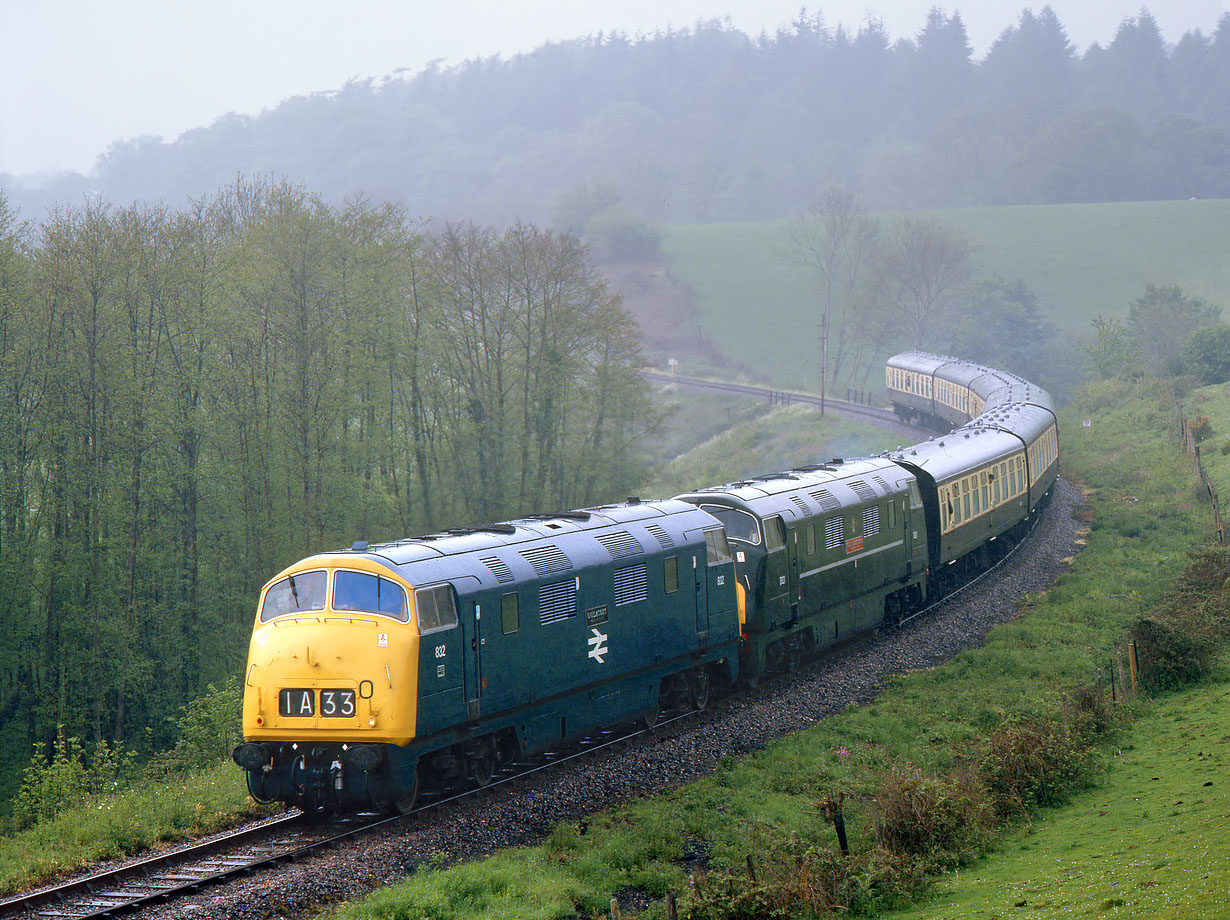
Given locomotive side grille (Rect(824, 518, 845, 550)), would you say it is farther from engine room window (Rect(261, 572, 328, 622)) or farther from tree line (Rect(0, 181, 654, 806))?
tree line (Rect(0, 181, 654, 806))

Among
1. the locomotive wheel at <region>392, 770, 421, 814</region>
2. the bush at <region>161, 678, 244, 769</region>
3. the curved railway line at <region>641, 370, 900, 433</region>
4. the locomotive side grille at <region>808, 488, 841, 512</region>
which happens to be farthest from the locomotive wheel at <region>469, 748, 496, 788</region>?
the curved railway line at <region>641, 370, 900, 433</region>

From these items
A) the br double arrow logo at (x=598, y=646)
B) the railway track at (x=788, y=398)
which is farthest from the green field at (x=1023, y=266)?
the br double arrow logo at (x=598, y=646)

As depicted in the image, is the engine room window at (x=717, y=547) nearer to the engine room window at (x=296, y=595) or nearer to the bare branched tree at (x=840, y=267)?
the engine room window at (x=296, y=595)

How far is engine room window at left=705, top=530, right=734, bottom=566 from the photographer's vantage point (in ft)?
76.5

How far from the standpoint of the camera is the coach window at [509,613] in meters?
17.8

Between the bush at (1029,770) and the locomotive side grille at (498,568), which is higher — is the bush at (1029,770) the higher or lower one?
the lower one

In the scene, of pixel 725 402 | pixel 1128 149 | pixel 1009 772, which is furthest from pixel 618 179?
pixel 1009 772

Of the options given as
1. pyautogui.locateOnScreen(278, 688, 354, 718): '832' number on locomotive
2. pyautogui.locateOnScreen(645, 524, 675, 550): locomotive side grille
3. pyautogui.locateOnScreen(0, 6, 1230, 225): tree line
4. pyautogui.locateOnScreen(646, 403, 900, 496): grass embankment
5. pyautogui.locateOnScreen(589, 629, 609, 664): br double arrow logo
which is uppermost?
pyautogui.locateOnScreen(0, 6, 1230, 225): tree line

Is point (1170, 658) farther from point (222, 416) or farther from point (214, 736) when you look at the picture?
point (222, 416)

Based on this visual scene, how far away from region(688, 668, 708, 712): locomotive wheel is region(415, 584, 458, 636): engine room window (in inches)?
299

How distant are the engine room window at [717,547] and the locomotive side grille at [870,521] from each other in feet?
19.7

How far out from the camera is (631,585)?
20.7 meters

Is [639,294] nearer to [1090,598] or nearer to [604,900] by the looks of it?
[1090,598]

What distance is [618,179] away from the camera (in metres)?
176
